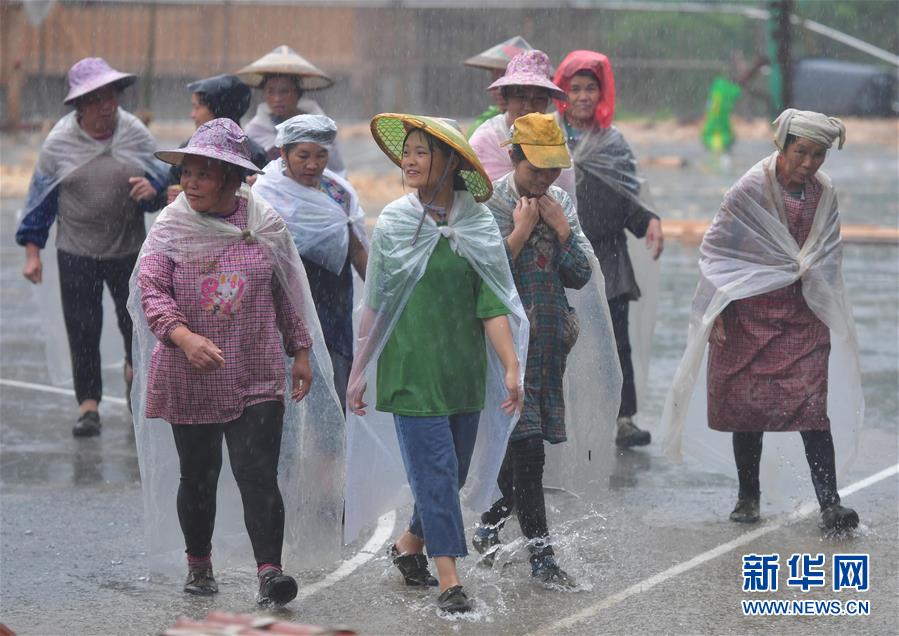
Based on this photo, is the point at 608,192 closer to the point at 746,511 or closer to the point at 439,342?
the point at 746,511

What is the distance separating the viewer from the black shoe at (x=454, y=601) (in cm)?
532

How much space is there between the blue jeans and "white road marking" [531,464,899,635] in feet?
1.45

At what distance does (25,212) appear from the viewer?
329 inches

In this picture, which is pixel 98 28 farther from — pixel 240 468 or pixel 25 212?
pixel 240 468

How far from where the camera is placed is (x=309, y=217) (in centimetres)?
646

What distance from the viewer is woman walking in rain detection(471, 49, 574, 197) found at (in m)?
6.81

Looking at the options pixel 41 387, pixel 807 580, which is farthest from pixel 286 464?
pixel 41 387

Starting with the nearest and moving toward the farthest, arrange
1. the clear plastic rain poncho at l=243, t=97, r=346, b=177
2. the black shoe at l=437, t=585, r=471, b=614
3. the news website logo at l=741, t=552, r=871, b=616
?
the black shoe at l=437, t=585, r=471, b=614
the news website logo at l=741, t=552, r=871, b=616
the clear plastic rain poncho at l=243, t=97, r=346, b=177

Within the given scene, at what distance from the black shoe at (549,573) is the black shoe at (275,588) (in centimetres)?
92

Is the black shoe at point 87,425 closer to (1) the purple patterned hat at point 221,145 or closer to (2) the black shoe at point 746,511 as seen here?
(1) the purple patterned hat at point 221,145

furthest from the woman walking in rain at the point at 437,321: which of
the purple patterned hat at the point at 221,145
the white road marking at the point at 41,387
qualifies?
the white road marking at the point at 41,387

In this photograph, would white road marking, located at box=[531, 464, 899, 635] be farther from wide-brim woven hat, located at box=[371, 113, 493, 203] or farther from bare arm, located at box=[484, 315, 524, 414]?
wide-brim woven hat, located at box=[371, 113, 493, 203]

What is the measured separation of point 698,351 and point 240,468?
2325mm

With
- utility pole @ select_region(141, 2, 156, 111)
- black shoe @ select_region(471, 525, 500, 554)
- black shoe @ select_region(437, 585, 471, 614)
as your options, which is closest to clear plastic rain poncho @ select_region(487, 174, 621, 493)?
black shoe @ select_region(471, 525, 500, 554)
